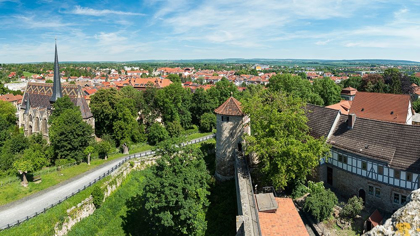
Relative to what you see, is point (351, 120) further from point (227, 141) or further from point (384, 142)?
point (227, 141)

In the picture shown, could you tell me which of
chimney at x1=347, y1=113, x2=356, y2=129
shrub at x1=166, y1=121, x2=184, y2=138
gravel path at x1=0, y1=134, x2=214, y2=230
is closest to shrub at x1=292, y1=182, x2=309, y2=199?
chimney at x1=347, y1=113, x2=356, y2=129

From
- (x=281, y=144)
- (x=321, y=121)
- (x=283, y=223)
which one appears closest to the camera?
(x=283, y=223)

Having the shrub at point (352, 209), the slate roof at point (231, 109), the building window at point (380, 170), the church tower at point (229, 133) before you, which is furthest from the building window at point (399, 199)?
the slate roof at point (231, 109)

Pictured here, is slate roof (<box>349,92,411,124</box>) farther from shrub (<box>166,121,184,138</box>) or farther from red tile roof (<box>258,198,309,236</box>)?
shrub (<box>166,121,184,138</box>)

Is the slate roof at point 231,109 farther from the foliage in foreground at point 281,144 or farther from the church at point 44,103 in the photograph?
the church at point 44,103

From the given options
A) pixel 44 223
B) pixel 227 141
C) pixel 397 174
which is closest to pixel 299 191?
pixel 397 174

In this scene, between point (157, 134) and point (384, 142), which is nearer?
point (384, 142)
